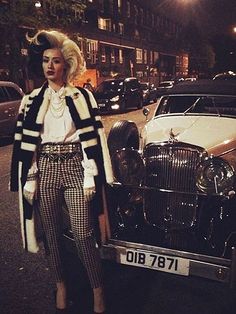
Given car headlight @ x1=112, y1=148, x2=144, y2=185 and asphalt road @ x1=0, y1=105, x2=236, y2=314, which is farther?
car headlight @ x1=112, y1=148, x2=144, y2=185

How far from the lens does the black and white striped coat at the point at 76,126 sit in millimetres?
2912

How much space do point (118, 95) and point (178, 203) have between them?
53.5ft

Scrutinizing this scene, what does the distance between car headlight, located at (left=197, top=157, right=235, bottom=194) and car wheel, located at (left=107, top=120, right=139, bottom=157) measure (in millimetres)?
1514

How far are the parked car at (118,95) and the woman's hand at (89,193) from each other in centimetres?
1654

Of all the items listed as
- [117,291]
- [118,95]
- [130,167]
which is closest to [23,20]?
[118,95]

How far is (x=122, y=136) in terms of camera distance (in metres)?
5.01

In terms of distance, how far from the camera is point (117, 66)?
45531 millimetres

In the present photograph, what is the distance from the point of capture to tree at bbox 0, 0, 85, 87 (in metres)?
18.7

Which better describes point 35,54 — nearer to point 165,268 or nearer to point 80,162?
point 80,162

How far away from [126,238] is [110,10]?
4434 cm

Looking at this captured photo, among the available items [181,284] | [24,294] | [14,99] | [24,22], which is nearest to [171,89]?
[181,284]

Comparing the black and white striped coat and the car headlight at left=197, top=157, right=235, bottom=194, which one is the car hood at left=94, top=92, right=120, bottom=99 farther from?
the black and white striped coat

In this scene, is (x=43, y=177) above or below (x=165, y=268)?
above

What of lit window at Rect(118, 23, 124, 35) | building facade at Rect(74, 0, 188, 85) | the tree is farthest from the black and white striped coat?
lit window at Rect(118, 23, 124, 35)
